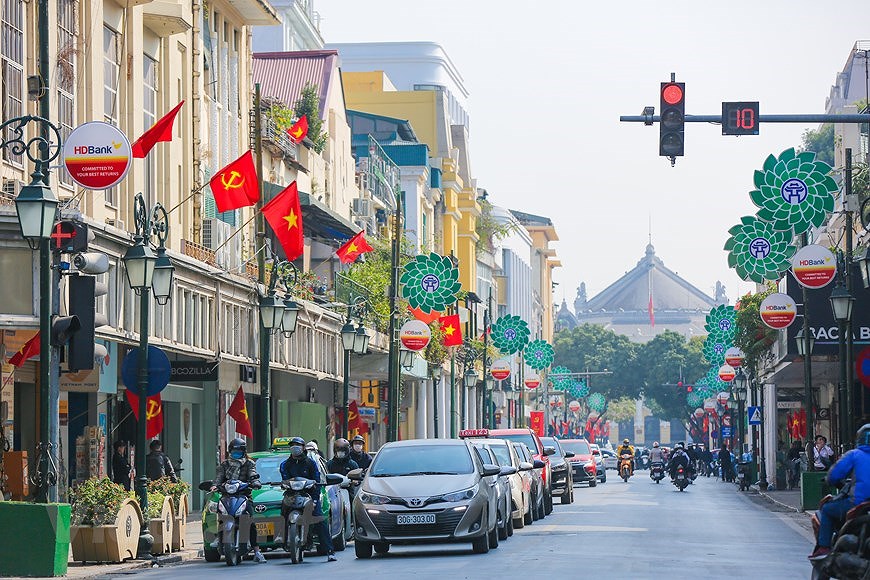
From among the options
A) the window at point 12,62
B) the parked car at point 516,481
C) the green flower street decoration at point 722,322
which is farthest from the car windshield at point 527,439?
the green flower street decoration at point 722,322

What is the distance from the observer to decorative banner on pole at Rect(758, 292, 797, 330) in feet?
135

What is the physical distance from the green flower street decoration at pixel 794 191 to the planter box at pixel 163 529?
14030mm

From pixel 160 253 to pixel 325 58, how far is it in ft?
125

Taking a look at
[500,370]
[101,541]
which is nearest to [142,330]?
[101,541]

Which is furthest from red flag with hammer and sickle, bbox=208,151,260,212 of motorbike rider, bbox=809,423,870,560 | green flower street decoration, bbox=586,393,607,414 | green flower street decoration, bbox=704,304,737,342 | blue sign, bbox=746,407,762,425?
green flower street decoration, bbox=586,393,607,414

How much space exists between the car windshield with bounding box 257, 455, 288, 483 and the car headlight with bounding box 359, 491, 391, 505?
2.13 meters

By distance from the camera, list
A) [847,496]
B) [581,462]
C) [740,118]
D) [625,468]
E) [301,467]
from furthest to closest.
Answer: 1. [625,468]
2. [581,462]
3. [740,118]
4. [301,467]
5. [847,496]

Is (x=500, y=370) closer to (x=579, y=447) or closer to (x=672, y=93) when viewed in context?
(x=579, y=447)

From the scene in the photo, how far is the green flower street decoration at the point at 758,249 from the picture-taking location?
123ft

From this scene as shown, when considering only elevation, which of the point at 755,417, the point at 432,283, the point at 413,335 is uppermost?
the point at 432,283

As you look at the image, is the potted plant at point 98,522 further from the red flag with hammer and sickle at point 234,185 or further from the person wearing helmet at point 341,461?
the red flag with hammer and sickle at point 234,185

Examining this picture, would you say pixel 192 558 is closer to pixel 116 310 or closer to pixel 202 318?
pixel 116 310

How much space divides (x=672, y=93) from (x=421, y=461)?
632 cm

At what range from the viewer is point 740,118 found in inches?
1012
